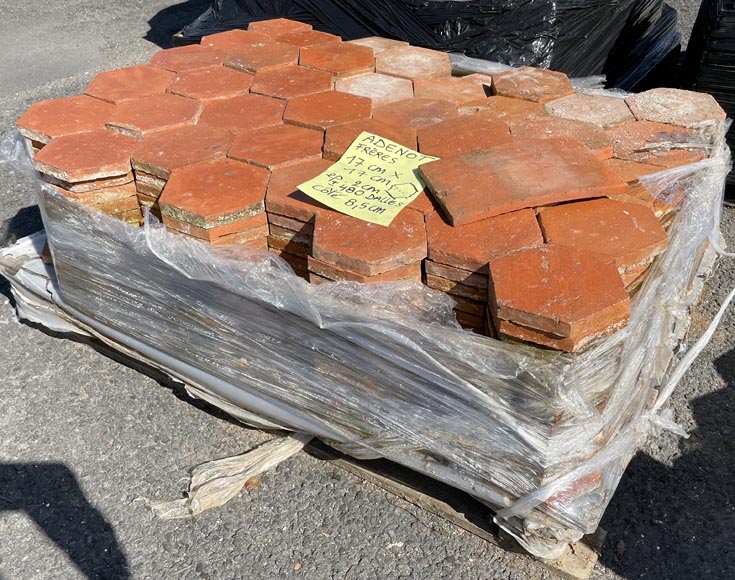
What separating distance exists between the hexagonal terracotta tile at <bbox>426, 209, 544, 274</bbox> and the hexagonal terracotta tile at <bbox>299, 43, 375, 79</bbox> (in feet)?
3.88

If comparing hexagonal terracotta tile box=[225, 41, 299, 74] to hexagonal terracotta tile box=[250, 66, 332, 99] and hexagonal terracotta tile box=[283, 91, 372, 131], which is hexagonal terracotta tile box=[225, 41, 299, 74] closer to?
hexagonal terracotta tile box=[250, 66, 332, 99]

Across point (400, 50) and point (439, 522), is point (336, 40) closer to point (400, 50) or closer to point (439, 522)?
point (400, 50)

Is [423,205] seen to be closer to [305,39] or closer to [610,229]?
[610,229]

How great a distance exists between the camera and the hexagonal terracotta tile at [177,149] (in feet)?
7.84

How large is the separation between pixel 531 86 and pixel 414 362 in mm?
1440

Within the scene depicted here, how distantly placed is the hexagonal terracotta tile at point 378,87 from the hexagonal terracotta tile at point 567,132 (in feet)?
1.69

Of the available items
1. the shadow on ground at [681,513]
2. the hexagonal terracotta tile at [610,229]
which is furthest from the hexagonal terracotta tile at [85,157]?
the shadow on ground at [681,513]

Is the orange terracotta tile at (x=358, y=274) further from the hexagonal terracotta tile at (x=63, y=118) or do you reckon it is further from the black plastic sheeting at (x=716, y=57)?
the black plastic sheeting at (x=716, y=57)

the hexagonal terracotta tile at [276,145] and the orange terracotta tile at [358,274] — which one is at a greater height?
the hexagonal terracotta tile at [276,145]

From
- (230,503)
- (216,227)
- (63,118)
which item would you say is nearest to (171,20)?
(63,118)

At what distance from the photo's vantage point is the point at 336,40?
3311 mm

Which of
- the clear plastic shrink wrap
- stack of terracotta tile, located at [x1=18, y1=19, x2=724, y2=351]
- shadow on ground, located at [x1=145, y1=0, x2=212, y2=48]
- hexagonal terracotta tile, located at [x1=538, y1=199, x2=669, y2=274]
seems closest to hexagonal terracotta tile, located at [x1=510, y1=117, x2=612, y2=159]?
stack of terracotta tile, located at [x1=18, y1=19, x2=724, y2=351]

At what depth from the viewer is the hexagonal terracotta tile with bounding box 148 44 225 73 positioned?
9.94ft

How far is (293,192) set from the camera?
2.23 m
